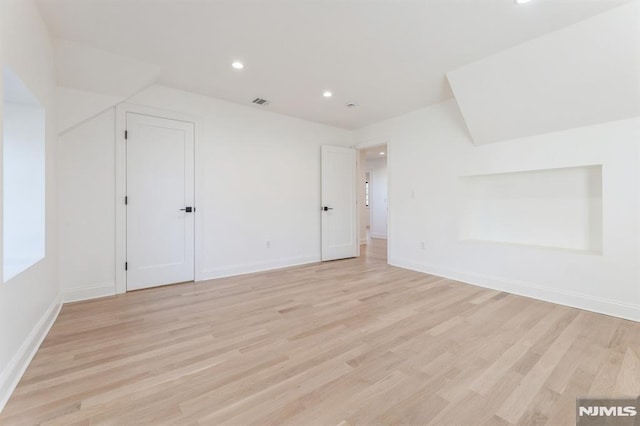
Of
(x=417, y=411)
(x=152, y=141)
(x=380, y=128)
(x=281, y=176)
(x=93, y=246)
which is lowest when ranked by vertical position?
(x=417, y=411)

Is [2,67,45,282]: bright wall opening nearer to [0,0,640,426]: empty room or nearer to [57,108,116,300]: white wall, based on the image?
[0,0,640,426]: empty room

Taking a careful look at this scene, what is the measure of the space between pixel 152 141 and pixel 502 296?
4.63 metres

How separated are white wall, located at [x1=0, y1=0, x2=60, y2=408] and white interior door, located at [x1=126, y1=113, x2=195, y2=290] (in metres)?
0.70

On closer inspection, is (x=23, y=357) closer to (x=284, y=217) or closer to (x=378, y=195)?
(x=284, y=217)

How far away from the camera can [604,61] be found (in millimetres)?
2285

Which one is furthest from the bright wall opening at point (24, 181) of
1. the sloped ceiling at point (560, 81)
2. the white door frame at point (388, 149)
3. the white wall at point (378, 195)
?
the white wall at point (378, 195)

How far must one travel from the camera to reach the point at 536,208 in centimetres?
338

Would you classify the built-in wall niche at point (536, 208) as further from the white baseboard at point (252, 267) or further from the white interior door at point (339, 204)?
the white baseboard at point (252, 267)

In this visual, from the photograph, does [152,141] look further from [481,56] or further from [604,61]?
[604,61]

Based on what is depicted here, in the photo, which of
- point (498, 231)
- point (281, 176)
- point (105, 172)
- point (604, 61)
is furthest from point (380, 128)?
point (105, 172)

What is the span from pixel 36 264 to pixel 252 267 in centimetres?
243

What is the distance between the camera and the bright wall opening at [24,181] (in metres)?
2.19

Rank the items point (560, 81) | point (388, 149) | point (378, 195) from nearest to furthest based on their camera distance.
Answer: point (560, 81), point (388, 149), point (378, 195)

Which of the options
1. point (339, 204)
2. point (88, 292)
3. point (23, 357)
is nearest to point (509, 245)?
point (339, 204)
